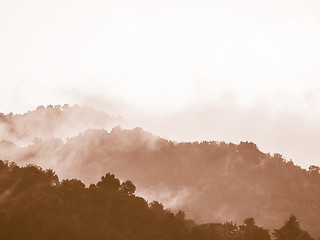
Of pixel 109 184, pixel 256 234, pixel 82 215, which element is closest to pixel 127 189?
pixel 109 184

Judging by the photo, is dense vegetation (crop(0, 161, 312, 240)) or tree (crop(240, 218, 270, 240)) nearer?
dense vegetation (crop(0, 161, 312, 240))

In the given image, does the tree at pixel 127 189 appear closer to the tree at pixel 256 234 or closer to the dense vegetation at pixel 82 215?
the dense vegetation at pixel 82 215

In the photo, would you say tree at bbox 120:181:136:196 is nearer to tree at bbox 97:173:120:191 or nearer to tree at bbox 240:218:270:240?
tree at bbox 97:173:120:191

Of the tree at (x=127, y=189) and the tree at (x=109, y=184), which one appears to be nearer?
the tree at (x=109, y=184)

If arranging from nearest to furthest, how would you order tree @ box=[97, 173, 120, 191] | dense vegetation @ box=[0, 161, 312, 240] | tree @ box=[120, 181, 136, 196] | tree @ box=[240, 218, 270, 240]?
dense vegetation @ box=[0, 161, 312, 240], tree @ box=[240, 218, 270, 240], tree @ box=[97, 173, 120, 191], tree @ box=[120, 181, 136, 196]

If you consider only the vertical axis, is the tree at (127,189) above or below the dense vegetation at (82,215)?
above

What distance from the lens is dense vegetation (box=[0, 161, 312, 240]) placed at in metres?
93.6

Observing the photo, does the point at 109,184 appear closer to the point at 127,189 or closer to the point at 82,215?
the point at 127,189

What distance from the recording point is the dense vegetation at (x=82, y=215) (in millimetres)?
93562

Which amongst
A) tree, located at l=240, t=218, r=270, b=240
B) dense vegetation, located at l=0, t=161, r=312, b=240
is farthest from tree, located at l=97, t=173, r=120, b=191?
tree, located at l=240, t=218, r=270, b=240

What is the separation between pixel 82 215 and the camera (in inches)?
4053

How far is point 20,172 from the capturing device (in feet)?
368

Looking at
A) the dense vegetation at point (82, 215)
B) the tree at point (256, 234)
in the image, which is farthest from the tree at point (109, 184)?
the tree at point (256, 234)

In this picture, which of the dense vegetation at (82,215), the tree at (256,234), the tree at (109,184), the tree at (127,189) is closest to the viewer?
the dense vegetation at (82,215)
